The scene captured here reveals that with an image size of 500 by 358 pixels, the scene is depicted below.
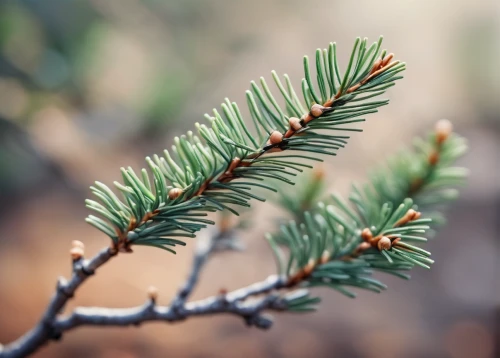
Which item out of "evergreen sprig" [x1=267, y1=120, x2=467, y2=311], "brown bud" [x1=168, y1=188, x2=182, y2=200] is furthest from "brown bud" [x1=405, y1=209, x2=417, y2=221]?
"brown bud" [x1=168, y1=188, x2=182, y2=200]

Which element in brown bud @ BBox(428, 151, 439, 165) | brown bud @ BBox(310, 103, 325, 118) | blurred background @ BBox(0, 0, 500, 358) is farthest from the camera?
blurred background @ BBox(0, 0, 500, 358)

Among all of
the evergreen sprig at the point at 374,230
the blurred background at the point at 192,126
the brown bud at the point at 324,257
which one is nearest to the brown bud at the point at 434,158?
the evergreen sprig at the point at 374,230

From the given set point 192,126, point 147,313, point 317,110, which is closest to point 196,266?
point 147,313

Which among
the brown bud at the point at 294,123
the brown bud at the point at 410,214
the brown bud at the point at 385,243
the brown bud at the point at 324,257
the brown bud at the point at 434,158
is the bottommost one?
the brown bud at the point at 385,243

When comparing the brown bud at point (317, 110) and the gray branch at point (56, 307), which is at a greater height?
the brown bud at point (317, 110)

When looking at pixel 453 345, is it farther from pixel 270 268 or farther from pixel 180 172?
pixel 180 172

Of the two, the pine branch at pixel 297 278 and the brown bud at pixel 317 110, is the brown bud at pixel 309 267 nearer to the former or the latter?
the pine branch at pixel 297 278

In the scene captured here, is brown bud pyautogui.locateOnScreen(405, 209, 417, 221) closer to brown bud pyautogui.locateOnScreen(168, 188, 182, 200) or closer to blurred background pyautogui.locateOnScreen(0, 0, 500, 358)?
brown bud pyautogui.locateOnScreen(168, 188, 182, 200)
